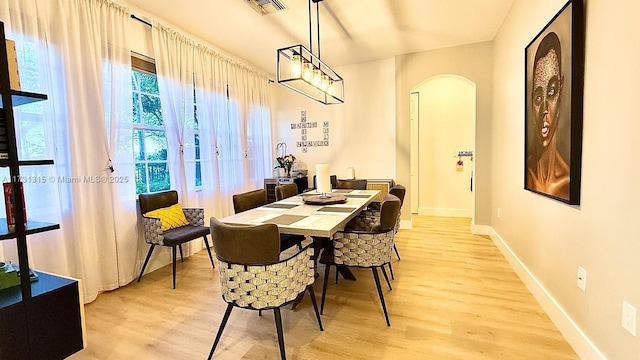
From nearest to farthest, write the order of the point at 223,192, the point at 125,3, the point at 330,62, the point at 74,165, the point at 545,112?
1. the point at 545,112
2. the point at 74,165
3. the point at 125,3
4. the point at 223,192
5. the point at 330,62

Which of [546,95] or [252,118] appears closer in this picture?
[546,95]

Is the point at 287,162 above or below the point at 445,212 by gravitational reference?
above

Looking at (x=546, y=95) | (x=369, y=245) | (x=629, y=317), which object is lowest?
(x=629, y=317)

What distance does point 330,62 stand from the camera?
4.86 meters

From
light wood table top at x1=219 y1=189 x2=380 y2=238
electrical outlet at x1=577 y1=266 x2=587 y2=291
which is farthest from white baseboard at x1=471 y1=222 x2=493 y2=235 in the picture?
electrical outlet at x1=577 y1=266 x2=587 y2=291

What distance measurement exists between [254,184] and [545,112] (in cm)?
393

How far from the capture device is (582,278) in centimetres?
172

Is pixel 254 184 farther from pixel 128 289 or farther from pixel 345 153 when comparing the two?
pixel 128 289

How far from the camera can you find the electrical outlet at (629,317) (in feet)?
4.25

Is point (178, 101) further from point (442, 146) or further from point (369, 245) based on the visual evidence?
point (442, 146)

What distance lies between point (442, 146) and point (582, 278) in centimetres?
415

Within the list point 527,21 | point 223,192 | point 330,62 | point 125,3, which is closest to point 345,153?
point 330,62

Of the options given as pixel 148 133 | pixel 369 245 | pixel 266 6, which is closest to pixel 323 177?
pixel 369 245

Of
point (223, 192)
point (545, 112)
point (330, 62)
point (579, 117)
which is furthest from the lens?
point (330, 62)
